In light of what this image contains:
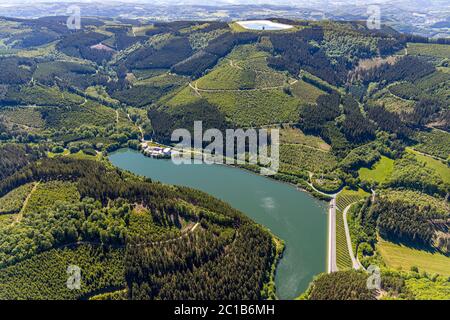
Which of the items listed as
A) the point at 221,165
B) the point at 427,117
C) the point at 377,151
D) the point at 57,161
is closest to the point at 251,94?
the point at 221,165

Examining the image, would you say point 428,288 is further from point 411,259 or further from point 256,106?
point 256,106

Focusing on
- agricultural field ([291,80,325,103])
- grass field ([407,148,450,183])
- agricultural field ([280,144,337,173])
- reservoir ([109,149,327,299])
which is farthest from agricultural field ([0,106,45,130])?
grass field ([407,148,450,183])

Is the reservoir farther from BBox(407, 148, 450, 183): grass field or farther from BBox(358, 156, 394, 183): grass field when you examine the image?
BBox(407, 148, 450, 183): grass field

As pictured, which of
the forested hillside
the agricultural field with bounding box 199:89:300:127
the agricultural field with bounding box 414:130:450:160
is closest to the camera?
the forested hillside

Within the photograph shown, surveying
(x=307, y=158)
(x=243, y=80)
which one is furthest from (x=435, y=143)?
(x=243, y=80)

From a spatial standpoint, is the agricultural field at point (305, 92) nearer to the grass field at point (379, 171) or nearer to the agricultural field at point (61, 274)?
the grass field at point (379, 171)

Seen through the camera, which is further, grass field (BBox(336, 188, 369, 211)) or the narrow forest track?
grass field (BBox(336, 188, 369, 211))

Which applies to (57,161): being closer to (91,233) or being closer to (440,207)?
(91,233)
